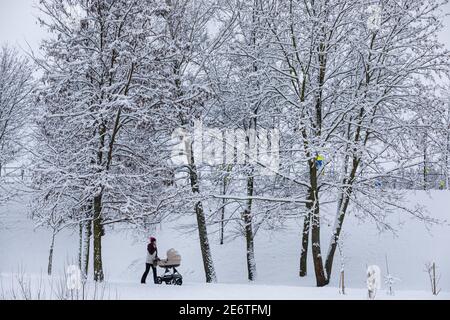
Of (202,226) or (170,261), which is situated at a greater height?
(202,226)

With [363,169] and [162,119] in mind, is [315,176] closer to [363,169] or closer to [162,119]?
[363,169]

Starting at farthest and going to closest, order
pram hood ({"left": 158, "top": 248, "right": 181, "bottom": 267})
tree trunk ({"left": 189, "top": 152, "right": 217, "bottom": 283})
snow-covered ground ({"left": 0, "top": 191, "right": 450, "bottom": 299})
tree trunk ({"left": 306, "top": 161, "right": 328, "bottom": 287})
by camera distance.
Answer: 1. snow-covered ground ({"left": 0, "top": 191, "right": 450, "bottom": 299})
2. tree trunk ({"left": 189, "top": 152, "right": 217, "bottom": 283})
3. pram hood ({"left": 158, "top": 248, "right": 181, "bottom": 267})
4. tree trunk ({"left": 306, "top": 161, "right": 328, "bottom": 287})

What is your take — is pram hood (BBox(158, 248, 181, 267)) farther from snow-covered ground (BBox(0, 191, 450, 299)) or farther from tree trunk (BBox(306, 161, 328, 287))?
tree trunk (BBox(306, 161, 328, 287))

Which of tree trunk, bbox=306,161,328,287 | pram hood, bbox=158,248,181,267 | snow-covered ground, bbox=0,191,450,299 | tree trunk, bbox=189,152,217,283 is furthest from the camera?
snow-covered ground, bbox=0,191,450,299

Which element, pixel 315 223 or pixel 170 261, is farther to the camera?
pixel 170 261

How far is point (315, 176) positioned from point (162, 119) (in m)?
4.35

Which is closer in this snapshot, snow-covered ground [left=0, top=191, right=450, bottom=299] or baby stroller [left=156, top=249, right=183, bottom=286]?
baby stroller [left=156, top=249, right=183, bottom=286]

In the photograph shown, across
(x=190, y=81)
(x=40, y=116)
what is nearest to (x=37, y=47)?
(x=40, y=116)

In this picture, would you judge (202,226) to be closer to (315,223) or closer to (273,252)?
(315,223)

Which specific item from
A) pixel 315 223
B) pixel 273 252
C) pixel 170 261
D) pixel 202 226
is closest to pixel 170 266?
pixel 170 261

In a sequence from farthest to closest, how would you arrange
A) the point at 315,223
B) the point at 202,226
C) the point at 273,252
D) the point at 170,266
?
the point at 273,252, the point at 202,226, the point at 170,266, the point at 315,223

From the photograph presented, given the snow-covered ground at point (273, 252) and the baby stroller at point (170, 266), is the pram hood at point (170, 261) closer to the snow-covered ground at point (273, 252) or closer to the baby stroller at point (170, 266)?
the baby stroller at point (170, 266)

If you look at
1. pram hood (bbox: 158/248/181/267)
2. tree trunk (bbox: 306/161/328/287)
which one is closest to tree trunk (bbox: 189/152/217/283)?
pram hood (bbox: 158/248/181/267)

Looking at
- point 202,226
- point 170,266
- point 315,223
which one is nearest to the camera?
point 315,223
